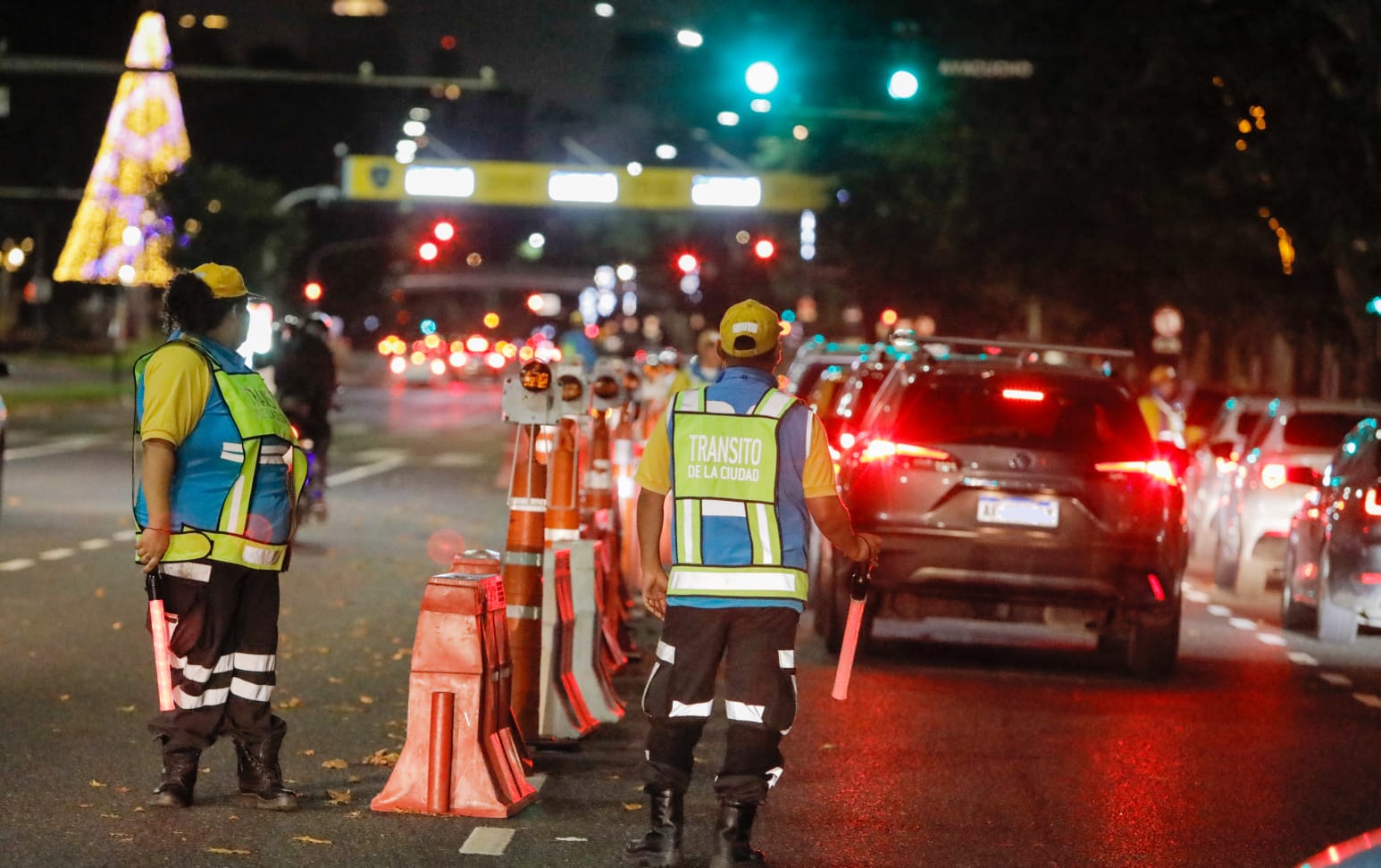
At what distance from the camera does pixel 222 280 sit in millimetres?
8055

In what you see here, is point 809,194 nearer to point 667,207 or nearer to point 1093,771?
point 667,207

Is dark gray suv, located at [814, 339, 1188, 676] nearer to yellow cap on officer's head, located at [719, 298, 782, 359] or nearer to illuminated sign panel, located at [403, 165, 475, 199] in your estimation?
yellow cap on officer's head, located at [719, 298, 782, 359]

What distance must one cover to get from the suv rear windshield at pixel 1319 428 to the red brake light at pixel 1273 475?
13.9 inches

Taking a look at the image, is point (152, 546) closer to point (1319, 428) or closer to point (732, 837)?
point (732, 837)

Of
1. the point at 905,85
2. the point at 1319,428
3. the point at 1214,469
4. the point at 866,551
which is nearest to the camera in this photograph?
the point at 866,551

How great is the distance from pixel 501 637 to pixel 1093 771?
2768 mm

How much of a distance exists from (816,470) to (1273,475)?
1197cm

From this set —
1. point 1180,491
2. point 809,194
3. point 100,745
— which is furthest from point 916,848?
point 809,194

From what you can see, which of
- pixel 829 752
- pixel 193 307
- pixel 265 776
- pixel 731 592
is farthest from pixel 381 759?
pixel 731 592

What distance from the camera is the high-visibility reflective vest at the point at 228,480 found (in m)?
7.83

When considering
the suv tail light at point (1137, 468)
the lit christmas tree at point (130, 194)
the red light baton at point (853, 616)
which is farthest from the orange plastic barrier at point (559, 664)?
the lit christmas tree at point (130, 194)

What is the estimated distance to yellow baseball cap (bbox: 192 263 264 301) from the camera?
8.02 meters

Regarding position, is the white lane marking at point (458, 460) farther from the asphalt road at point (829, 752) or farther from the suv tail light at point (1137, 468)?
the suv tail light at point (1137, 468)

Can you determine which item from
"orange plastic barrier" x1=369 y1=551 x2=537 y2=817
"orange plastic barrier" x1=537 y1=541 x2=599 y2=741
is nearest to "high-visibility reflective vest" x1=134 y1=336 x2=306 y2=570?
"orange plastic barrier" x1=369 y1=551 x2=537 y2=817
